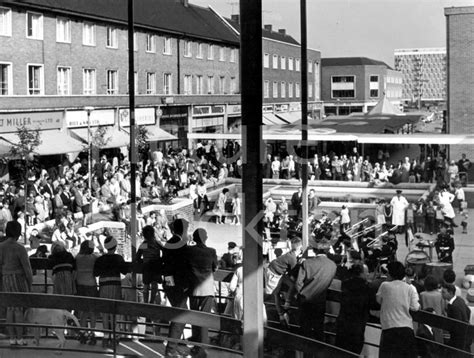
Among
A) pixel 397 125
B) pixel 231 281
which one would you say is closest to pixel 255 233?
pixel 231 281

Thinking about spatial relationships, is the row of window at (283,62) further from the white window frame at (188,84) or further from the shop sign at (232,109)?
the white window frame at (188,84)

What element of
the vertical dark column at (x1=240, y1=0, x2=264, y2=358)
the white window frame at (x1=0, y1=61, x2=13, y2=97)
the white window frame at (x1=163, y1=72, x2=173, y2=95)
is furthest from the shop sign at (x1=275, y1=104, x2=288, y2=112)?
the vertical dark column at (x1=240, y1=0, x2=264, y2=358)

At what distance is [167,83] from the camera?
124ft

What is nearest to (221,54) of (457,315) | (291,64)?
(291,64)

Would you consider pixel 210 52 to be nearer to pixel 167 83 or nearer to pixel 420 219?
pixel 167 83

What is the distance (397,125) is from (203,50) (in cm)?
1065

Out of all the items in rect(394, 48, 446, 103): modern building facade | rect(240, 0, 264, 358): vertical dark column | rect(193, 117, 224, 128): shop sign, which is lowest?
rect(240, 0, 264, 358): vertical dark column

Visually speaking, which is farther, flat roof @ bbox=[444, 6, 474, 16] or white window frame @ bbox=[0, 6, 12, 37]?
flat roof @ bbox=[444, 6, 474, 16]

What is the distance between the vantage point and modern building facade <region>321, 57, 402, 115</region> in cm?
6922

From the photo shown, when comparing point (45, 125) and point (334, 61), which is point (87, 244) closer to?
point (45, 125)

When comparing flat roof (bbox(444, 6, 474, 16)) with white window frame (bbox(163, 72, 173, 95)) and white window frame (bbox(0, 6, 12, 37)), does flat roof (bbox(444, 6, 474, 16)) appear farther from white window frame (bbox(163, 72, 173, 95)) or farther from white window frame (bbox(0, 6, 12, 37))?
white window frame (bbox(0, 6, 12, 37))

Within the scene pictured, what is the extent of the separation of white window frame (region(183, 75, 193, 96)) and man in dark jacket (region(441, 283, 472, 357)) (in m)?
32.8

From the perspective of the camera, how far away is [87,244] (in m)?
6.85

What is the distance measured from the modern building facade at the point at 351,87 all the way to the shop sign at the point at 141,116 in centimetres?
3205
